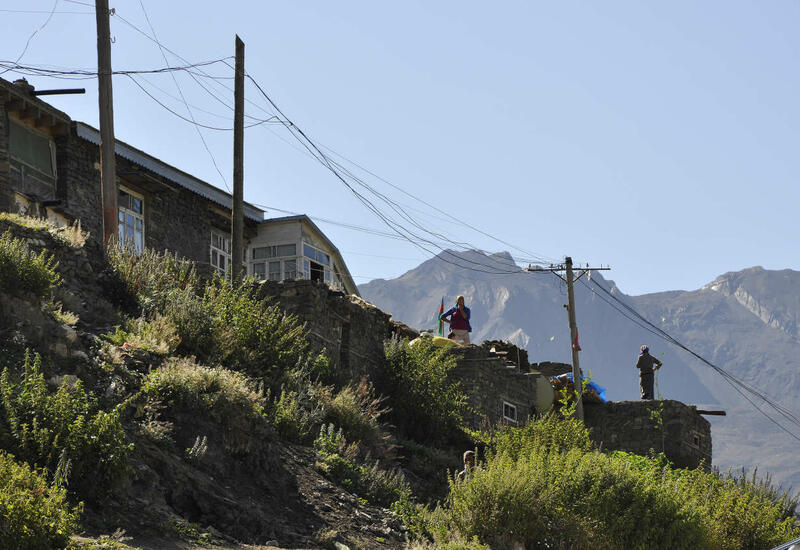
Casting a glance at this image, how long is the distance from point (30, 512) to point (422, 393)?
13.5 m

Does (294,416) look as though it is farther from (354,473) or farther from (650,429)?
(650,429)

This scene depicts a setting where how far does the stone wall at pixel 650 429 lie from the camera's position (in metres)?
30.0

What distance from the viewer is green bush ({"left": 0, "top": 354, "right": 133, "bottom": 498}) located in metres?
11.9

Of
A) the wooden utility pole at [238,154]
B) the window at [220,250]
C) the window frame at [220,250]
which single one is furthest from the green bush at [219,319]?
the window at [220,250]

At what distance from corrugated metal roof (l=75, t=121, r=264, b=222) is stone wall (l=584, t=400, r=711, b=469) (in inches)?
475

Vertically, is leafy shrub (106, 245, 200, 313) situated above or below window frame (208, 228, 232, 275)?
below

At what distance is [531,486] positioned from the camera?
1540 centimetres

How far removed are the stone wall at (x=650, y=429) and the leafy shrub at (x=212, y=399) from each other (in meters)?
16.3

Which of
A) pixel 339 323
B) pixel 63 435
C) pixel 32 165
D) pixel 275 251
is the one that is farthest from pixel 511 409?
pixel 63 435

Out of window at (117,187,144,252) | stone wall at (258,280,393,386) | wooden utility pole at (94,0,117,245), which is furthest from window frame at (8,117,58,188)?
stone wall at (258,280,393,386)

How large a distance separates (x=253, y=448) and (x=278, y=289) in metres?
7.51

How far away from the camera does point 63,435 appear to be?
40.2ft

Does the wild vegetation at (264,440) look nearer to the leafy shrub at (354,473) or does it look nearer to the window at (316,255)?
the leafy shrub at (354,473)

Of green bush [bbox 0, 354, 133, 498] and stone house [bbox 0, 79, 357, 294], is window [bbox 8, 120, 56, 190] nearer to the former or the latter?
stone house [bbox 0, 79, 357, 294]
